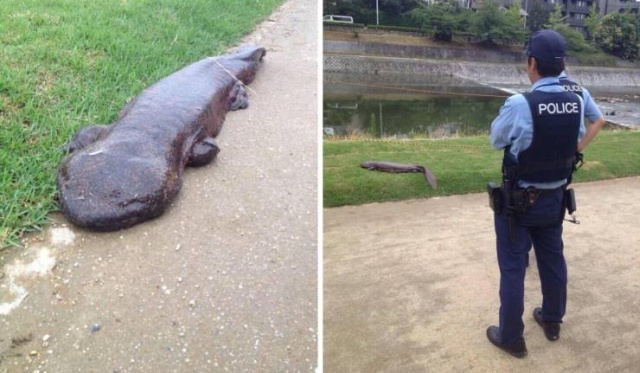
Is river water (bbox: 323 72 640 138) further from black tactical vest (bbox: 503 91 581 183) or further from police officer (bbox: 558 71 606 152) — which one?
black tactical vest (bbox: 503 91 581 183)

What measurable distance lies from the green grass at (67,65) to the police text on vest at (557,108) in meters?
2.66

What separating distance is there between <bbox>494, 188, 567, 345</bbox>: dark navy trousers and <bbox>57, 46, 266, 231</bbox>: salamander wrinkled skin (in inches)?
74.9

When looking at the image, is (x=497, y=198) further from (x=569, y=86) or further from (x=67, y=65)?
(x=67, y=65)

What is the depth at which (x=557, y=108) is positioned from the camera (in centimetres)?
256

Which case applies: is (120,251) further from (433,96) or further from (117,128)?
(433,96)

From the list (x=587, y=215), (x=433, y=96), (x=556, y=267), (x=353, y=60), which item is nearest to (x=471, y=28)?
(x=353, y=60)

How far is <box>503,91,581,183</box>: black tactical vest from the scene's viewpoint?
2.55 metres

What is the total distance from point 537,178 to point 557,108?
1.11ft

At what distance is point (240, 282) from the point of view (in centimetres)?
287

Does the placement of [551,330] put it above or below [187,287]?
below

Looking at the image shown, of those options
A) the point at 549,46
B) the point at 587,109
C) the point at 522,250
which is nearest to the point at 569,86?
the point at 587,109

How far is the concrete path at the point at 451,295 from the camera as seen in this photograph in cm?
274

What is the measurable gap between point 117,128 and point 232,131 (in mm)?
1150

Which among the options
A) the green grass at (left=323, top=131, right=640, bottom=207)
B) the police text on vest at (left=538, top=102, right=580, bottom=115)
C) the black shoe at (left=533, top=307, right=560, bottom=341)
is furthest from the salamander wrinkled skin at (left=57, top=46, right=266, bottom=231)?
the black shoe at (left=533, top=307, right=560, bottom=341)
